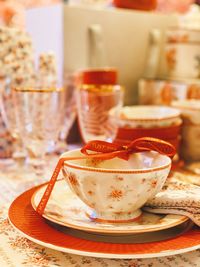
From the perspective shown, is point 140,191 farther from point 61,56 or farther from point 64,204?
point 61,56

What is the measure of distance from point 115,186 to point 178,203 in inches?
3.5

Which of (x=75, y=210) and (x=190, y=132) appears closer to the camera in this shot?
(x=75, y=210)

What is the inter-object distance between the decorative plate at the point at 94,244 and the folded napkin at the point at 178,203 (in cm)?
2

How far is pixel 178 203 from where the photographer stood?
0.55 m

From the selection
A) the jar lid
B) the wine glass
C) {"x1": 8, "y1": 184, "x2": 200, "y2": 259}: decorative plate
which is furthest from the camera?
the jar lid

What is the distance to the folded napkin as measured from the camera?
21.1 inches

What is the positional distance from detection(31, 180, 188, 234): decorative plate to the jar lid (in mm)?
492

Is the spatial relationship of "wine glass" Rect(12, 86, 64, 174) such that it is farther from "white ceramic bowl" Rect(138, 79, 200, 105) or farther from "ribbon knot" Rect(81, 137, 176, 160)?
"white ceramic bowl" Rect(138, 79, 200, 105)

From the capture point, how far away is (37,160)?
0.81 metres

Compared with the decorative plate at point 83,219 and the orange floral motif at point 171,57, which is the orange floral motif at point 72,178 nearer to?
the decorative plate at point 83,219

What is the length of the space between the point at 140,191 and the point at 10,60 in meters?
0.53

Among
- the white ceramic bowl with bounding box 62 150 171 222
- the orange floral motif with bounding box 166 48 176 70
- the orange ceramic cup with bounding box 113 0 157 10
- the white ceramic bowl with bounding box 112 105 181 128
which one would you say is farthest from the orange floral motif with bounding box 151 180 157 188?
the orange ceramic cup with bounding box 113 0 157 10

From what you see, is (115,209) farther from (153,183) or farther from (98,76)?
(98,76)

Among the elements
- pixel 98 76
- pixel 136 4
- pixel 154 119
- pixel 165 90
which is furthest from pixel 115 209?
pixel 136 4
